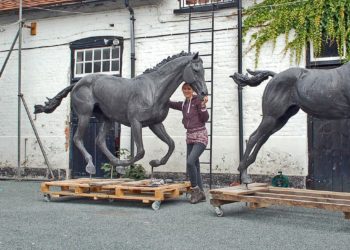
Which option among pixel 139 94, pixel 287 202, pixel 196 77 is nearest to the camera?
pixel 287 202

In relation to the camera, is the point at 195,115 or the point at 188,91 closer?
the point at 195,115

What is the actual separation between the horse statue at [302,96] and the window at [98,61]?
208 inches

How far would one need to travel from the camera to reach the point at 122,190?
7781 millimetres

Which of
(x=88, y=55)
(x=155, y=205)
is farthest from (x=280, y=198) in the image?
(x=88, y=55)

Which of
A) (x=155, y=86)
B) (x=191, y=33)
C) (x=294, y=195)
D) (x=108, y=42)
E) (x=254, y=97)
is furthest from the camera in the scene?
(x=108, y=42)

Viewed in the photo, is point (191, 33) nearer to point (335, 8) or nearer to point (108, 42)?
point (108, 42)

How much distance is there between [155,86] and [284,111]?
2129 millimetres

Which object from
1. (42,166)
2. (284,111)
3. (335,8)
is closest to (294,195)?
(284,111)

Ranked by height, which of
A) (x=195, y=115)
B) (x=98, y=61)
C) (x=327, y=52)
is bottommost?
(x=195, y=115)

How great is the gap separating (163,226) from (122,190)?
1879 millimetres

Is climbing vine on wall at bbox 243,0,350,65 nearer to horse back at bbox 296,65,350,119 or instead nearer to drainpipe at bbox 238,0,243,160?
drainpipe at bbox 238,0,243,160

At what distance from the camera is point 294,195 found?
6.70 metres

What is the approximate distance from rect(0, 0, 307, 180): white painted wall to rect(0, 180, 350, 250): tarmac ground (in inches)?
96.2

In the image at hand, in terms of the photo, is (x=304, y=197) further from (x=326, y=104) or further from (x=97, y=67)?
(x=97, y=67)
